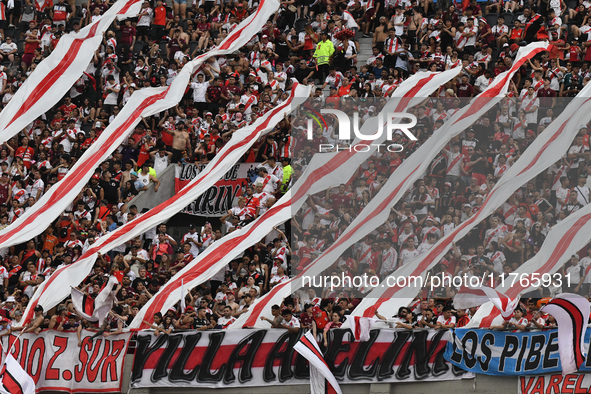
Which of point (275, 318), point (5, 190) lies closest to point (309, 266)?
point (275, 318)

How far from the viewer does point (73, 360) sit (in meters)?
19.9

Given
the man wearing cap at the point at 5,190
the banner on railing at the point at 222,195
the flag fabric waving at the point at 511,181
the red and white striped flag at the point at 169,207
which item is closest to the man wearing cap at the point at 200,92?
the red and white striped flag at the point at 169,207

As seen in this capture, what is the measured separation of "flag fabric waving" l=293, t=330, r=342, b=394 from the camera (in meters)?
18.6

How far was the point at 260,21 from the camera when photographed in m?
26.6

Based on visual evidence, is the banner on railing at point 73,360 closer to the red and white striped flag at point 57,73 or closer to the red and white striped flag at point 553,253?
the red and white striped flag at point 553,253

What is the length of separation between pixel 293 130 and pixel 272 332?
19.2ft

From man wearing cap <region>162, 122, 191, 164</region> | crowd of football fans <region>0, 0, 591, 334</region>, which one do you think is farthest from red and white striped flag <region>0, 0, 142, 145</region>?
man wearing cap <region>162, 122, 191, 164</region>

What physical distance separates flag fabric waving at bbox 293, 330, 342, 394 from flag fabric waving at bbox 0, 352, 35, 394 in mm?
4393

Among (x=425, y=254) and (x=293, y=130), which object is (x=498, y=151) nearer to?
(x=425, y=254)

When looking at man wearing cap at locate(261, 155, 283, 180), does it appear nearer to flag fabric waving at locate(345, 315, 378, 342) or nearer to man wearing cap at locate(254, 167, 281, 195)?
man wearing cap at locate(254, 167, 281, 195)

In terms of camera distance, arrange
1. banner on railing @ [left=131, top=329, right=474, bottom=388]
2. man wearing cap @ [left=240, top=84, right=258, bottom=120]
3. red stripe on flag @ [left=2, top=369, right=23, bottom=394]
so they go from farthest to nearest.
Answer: man wearing cap @ [left=240, top=84, right=258, bottom=120] < banner on railing @ [left=131, top=329, right=474, bottom=388] < red stripe on flag @ [left=2, top=369, right=23, bottom=394]

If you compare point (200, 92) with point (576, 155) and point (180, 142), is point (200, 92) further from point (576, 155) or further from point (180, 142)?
point (576, 155)

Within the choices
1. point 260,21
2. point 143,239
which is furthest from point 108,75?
point 143,239

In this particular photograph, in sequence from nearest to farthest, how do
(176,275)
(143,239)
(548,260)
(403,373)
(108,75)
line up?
1. (403,373)
2. (548,260)
3. (176,275)
4. (143,239)
5. (108,75)
